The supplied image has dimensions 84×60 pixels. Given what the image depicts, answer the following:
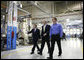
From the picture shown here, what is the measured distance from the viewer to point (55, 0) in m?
7.99

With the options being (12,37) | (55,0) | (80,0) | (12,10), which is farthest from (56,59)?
(80,0)

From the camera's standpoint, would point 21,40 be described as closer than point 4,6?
No

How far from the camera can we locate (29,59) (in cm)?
338

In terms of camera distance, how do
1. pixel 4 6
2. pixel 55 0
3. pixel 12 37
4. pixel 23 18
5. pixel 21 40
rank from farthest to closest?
pixel 23 18, pixel 21 40, pixel 4 6, pixel 55 0, pixel 12 37

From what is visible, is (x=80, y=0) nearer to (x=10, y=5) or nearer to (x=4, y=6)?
(x=10, y=5)

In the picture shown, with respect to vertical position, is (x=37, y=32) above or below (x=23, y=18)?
below

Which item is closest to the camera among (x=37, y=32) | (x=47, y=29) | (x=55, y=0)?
(x=47, y=29)

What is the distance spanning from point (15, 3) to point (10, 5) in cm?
38

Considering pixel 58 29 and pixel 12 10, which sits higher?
pixel 12 10

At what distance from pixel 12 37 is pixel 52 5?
4.69 meters

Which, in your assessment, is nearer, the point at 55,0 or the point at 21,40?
the point at 55,0

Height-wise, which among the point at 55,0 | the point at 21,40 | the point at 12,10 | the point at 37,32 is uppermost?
the point at 55,0

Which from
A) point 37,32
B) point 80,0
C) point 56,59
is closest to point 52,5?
point 80,0

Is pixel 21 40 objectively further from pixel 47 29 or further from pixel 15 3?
pixel 47 29
